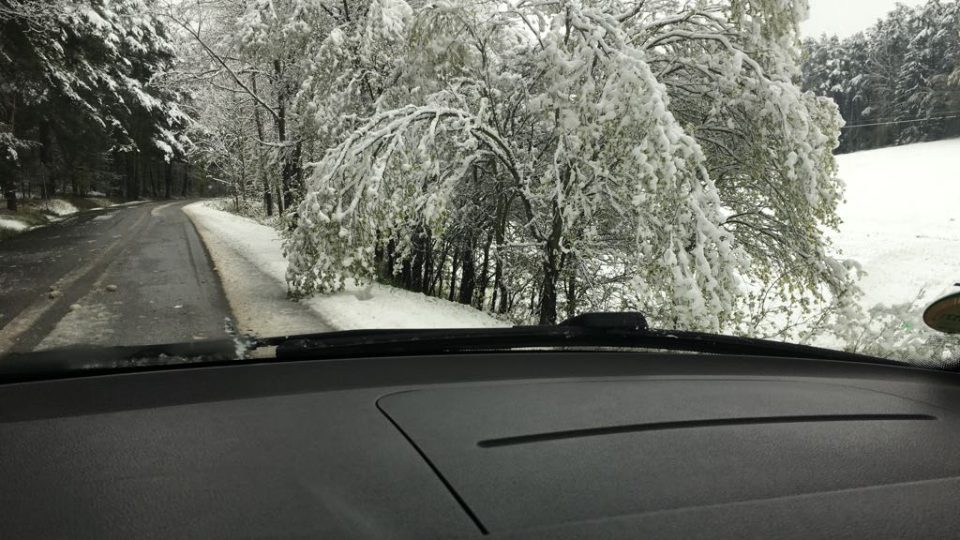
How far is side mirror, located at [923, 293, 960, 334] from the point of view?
1.89 meters

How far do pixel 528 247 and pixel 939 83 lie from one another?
6.28 meters

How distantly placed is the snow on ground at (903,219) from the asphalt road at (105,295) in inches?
323

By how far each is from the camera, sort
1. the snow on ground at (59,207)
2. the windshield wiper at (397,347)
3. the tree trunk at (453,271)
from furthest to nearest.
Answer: the snow on ground at (59,207)
the tree trunk at (453,271)
the windshield wiper at (397,347)

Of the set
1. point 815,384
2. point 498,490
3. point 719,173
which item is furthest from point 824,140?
point 498,490

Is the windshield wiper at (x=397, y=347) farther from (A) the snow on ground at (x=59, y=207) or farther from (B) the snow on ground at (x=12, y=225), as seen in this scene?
(A) the snow on ground at (x=59, y=207)

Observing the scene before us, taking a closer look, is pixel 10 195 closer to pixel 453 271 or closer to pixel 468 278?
pixel 453 271

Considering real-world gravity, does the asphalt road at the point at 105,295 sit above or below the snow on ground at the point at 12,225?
below

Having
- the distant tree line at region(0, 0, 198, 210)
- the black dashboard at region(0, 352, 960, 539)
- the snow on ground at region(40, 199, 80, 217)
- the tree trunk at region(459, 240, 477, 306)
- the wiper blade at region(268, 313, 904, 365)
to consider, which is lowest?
the tree trunk at region(459, 240, 477, 306)

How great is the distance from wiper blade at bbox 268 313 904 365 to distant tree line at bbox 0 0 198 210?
940 cm

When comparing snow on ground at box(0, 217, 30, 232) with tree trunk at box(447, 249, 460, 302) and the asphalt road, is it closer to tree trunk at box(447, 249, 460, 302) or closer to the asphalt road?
the asphalt road

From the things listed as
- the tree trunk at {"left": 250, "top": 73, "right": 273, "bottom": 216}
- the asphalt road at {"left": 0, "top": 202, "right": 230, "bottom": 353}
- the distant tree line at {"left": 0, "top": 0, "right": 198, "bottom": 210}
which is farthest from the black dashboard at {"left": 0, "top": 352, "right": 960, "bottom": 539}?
the tree trunk at {"left": 250, "top": 73, "right": 273, "bottom": 216}

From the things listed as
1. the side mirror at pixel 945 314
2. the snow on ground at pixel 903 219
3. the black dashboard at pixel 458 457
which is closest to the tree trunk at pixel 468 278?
the snow on ground at pixel 903 219

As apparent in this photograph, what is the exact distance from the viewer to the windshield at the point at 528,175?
216 inches

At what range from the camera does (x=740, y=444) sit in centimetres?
127
